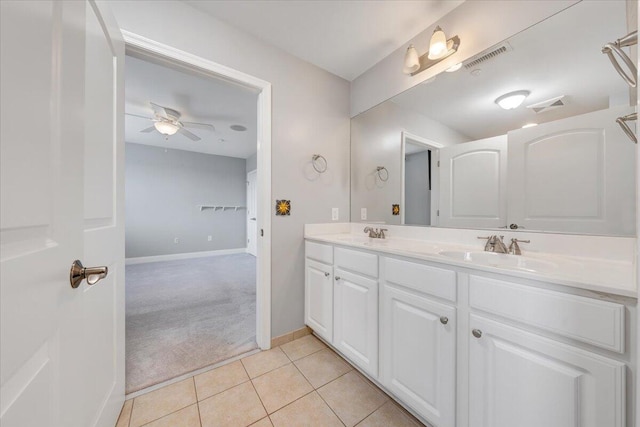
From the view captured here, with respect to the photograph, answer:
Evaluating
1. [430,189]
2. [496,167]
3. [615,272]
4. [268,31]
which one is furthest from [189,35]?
[615,272]

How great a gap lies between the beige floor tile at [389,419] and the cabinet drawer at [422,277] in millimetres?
703

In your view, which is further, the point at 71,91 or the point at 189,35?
the point at 189,35

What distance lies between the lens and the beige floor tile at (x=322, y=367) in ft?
4.88

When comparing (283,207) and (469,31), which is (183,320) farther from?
(469,31)

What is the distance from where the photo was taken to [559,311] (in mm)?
740

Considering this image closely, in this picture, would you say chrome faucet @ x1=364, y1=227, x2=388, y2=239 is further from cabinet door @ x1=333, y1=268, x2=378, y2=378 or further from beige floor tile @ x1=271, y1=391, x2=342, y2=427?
beige floor tile @ x1=271, y1=391, x2=342, y2=427

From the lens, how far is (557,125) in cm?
118

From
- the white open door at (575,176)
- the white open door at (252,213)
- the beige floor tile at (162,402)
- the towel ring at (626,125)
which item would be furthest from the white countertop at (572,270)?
the white open door at (252,213)

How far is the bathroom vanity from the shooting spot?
687 mm

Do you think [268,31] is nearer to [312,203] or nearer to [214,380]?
[312,203]

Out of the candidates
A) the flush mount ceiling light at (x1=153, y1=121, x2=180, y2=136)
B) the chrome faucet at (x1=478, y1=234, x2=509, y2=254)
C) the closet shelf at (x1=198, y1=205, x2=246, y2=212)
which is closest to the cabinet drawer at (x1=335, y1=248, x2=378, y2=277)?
the chrome faucet at (x1=478, y1=234, x2=509, y2=254)

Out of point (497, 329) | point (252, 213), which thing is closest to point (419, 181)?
point (497, 329)

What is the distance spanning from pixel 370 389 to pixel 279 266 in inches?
40.0

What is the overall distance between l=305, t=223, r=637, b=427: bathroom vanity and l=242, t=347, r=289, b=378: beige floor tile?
1.51ft
